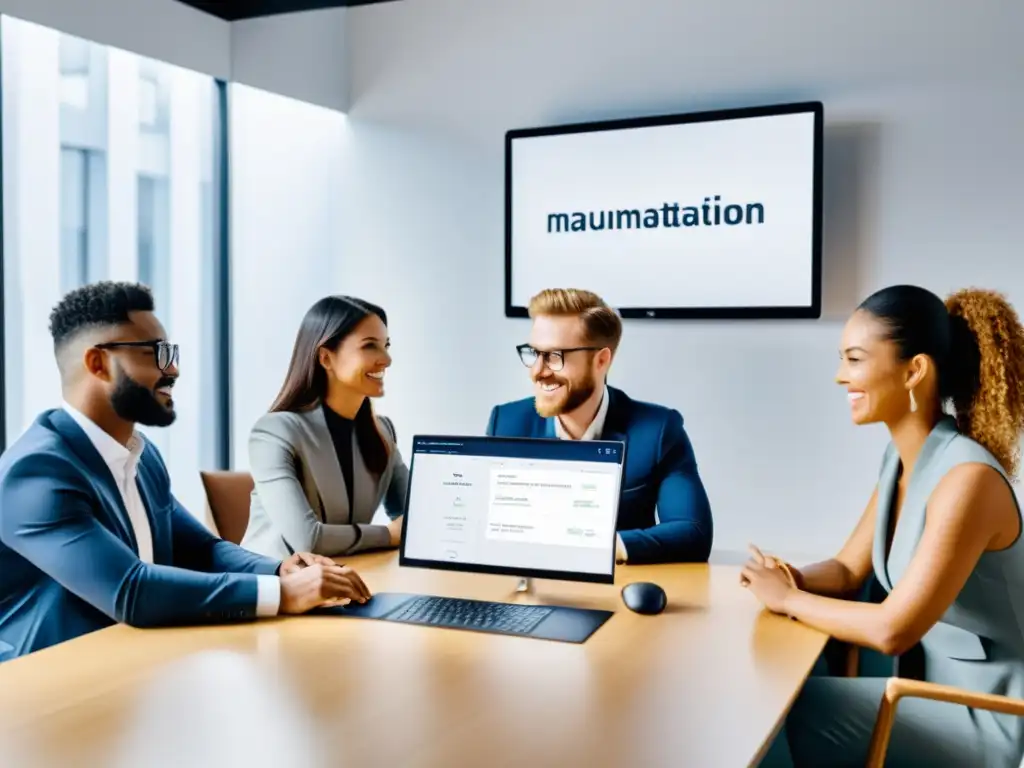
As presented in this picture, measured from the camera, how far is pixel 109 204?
3.84 m

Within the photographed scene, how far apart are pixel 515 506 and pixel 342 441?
0.77 metres

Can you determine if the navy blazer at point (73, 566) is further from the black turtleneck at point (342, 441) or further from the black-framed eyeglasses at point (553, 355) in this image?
the black-framed eyeglasses at point (553, 355)

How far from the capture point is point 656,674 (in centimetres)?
175

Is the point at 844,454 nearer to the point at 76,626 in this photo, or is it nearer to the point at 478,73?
the point at 478,73

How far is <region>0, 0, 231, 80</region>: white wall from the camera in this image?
351 cm

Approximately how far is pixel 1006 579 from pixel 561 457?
2.98ft

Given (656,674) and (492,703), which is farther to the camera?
(656,674)

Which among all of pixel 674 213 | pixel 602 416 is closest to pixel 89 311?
pixel 602 416

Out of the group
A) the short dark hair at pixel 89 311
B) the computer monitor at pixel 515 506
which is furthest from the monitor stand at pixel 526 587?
the short dark hair at pixel 89 311

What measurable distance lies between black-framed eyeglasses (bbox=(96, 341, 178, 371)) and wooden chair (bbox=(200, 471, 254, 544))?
42.1 inches

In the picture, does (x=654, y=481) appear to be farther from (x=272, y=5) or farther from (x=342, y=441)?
(x=272, y=5)

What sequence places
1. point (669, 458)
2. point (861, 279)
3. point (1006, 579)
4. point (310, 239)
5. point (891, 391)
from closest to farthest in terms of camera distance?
point (1006, 579) → point (891, 391) → point (669, 458) → point (861, 279) → point (310, 239)

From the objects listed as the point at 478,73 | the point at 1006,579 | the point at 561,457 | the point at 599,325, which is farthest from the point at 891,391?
the point at 478,73

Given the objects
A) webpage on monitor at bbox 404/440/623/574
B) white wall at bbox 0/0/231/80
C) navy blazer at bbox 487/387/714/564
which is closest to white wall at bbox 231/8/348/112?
white wall at bbox 0/0/231/80
